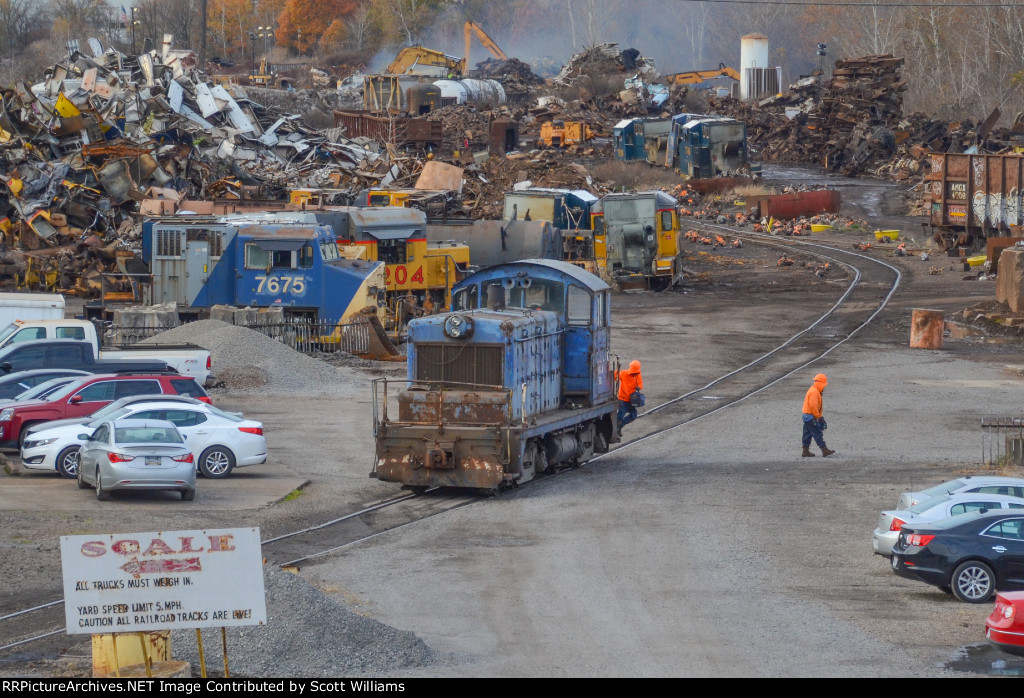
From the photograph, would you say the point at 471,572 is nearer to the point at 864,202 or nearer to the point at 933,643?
the point at 933,643

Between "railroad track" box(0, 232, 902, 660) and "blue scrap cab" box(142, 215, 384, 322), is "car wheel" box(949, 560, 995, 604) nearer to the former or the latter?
"railroad track" box(0, 232, 902, 660)

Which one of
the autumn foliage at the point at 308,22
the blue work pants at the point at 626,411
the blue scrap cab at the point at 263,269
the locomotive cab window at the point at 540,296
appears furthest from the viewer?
the autumn foliage at the point at 308,22

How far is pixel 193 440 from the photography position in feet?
77.7

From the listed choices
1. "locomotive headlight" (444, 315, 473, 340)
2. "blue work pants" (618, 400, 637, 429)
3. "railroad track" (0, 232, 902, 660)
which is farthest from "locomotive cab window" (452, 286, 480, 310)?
"blue work pants" (618, 400, 637, 429)

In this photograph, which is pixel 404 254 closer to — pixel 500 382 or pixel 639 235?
pixel 639 235

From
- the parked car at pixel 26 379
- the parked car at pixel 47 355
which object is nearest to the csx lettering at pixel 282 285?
the parked car at pixel 47 355

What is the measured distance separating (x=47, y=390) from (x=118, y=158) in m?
30.0

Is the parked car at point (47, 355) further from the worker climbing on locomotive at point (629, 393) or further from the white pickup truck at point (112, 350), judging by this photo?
the worker climbing on locomotive at point (629, 393)

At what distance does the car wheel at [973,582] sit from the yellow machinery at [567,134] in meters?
75.4

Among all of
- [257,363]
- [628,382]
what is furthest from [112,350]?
[628,382]

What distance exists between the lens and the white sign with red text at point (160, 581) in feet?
34.4

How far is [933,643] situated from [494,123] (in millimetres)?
75210

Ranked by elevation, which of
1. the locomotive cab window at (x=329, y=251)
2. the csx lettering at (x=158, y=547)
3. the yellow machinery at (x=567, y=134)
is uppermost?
the yellow machinery at (x=567, y=134)

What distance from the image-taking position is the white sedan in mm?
23266
